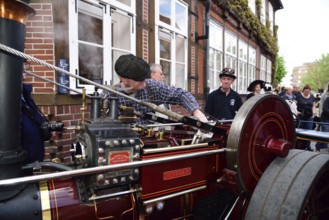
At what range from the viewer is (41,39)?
3.55 metres

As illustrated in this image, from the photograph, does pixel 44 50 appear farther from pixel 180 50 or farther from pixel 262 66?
pixel 262 66

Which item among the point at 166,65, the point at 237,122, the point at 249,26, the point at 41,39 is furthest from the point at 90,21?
the point at 249,26

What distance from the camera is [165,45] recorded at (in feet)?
21.6

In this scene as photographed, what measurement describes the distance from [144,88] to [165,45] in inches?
172

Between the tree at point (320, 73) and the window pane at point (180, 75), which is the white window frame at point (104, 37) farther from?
the tree at point (320, 73)

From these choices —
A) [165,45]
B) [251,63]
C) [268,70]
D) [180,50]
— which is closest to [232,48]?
[251,63]

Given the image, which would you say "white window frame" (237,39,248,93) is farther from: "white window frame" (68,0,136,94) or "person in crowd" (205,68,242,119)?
"person in crowd" (205,68,242,119)

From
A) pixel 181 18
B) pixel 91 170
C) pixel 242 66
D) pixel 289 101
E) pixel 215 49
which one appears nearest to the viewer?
pixel 91 170

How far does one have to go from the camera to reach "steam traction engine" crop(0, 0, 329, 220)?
1.29 metres

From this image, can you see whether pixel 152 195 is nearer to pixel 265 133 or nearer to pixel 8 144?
pixel 8 144

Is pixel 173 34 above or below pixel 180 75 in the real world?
above

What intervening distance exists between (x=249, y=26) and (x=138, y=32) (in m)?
9.70

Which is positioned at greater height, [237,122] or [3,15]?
[3,15]

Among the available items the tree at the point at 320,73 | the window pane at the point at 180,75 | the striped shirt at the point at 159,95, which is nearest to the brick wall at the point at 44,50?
the striped shirt at the point at 159,95
